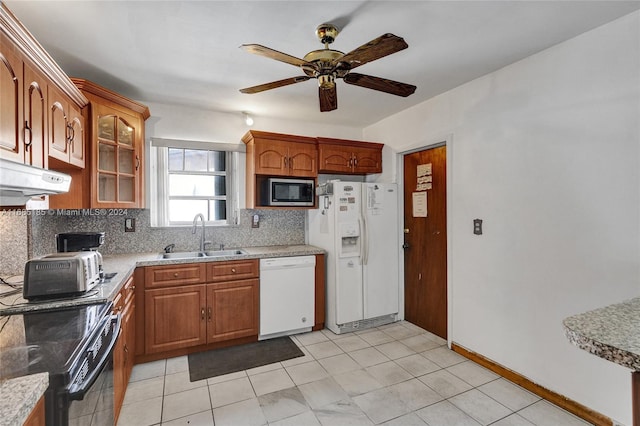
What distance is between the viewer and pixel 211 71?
2.52 metres

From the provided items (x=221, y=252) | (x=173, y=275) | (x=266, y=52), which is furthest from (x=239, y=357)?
(x=266, y=52)

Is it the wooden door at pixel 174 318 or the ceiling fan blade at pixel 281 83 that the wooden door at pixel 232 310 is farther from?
the ceiling fan blade at pixel 281 83

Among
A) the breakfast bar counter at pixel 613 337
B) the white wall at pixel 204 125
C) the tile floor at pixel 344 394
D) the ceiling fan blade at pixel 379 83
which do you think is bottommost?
the tile floor at pixel 344 394

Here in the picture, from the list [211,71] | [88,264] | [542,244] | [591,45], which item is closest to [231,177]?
[211,71]

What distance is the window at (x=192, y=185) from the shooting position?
3365mm

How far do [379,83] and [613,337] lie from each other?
171 centimetres

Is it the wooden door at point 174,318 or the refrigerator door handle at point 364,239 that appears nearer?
the wooden door at point 174,318

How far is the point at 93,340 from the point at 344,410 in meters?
1.59

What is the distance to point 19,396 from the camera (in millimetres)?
774

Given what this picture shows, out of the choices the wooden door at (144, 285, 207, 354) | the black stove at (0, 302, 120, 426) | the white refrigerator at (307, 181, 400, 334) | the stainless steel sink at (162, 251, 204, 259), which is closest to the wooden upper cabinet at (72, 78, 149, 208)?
the stainless steel sink at (162, 251, 204, 259)

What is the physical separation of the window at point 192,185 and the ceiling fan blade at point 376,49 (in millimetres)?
2245

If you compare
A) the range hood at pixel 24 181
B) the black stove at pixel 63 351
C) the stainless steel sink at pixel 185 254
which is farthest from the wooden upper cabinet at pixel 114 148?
the black stove at pixel 63 351

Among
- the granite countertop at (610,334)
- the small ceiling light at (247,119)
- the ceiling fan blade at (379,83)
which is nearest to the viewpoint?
the granite countertop at (610,334)

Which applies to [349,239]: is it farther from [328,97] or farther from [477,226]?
[328,97]
